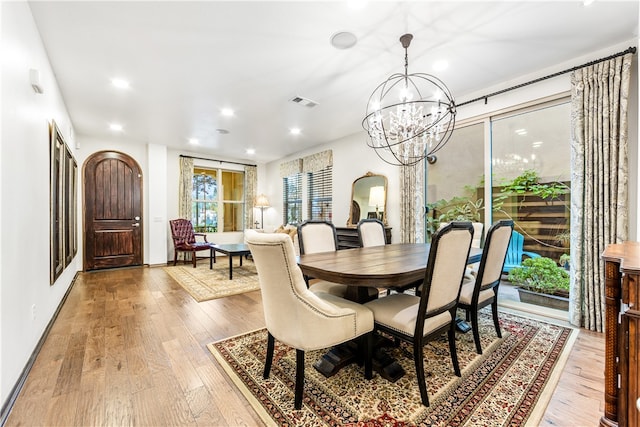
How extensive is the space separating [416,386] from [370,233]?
1.74 metres

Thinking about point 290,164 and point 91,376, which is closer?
point 91,376

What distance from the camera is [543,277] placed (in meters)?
3.01

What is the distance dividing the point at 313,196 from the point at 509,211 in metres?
3.73

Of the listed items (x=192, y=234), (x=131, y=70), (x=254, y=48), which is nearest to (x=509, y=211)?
(x=254, y=48)

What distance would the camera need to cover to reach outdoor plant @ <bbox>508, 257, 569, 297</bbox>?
116 inches

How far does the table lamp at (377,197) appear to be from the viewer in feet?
14.8

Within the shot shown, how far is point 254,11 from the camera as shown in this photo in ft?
6.68

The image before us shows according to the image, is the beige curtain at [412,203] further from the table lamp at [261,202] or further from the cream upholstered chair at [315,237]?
the table lamp at [261,202]

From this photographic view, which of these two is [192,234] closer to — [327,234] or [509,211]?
[327,234]

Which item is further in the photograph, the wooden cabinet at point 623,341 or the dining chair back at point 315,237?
the dining chair back at point 315,237

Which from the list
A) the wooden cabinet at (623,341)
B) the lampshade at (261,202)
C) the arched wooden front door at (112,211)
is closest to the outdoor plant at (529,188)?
the wooden cabinet at (623,341)

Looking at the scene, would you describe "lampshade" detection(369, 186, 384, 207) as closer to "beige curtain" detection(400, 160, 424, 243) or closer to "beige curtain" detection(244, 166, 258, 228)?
"beige curtain" detection(400, 160, 424, 243)

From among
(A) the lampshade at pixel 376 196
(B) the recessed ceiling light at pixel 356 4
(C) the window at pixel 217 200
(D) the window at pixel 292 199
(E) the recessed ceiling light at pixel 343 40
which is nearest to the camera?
(B) the recessed ceiling light at pixel 356 4

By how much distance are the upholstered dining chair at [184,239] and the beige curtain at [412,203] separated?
3.75 m
